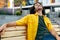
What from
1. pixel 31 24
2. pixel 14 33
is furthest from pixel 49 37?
pixel 14 33

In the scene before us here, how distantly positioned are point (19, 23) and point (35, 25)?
0.17 m

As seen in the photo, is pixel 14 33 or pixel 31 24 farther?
pixel 14 33

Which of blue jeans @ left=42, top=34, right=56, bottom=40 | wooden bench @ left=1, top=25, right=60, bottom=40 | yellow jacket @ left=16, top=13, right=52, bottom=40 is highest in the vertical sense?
yellow jacket @ left=16, top=13, right=52, bottom=40

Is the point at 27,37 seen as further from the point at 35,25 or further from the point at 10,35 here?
the point at 10,35

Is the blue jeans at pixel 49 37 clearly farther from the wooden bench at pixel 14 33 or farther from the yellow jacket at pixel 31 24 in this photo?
the wooden bench at pixel 14 33

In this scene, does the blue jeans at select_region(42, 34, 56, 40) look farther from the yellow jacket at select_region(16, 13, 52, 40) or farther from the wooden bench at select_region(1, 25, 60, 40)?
the wooden bench at select_region(1, 25, 60, 40)

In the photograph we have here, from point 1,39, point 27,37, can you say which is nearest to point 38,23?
point 27,37

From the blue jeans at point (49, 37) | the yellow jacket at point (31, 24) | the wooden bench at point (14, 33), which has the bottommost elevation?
the wooden bench at point (14, 33)

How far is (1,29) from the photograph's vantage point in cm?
219

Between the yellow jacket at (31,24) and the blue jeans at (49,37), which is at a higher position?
the yellow jacket at (31,24)

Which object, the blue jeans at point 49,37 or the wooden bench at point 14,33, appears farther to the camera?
the wooden bench at point 14,33

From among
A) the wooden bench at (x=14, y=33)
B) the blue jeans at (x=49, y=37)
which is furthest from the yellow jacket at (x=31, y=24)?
the wooden bench at (x=14, y=33)

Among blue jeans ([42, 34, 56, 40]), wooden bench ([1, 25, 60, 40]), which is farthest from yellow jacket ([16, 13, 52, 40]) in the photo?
wooden bench ([1, 25, 60, 40])

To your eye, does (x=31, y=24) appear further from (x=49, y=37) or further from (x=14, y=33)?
(x=14, y=33)
